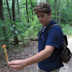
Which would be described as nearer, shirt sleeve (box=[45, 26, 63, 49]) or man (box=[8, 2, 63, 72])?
man (box=[8, 2, 63, 72])

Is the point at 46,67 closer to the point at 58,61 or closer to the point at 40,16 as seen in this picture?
the point at 58,61

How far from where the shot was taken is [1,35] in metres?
3.89

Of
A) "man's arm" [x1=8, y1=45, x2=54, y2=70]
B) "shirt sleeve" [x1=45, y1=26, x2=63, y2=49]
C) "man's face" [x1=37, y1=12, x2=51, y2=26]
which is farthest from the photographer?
"man's face" [x1=37, y1=12, x2=51, y2=26]

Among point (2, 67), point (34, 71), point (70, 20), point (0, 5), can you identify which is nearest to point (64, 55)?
point (34, 71)

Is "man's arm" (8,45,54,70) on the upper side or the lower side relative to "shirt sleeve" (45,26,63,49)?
lower

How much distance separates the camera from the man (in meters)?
0.86

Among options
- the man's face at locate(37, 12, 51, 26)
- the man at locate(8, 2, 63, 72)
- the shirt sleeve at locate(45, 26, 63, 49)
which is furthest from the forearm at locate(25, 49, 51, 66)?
the man's face at locate(37, 12, 51, 26)

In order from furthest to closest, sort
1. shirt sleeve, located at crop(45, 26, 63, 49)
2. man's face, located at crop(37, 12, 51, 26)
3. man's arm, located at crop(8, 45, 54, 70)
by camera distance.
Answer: man's face, located at crop(37, 12, 51, 26), shirt sleeve, located at crop(45, 26, 63, 49), man's arm, located at crop(8, 45, 54, 70)

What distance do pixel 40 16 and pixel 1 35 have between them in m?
3.34

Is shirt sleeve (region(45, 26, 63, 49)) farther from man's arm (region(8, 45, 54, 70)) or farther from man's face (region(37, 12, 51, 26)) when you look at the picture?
man's face (region(37, 12, 51, 26))

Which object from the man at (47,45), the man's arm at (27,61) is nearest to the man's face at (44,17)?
the man at (47,45)

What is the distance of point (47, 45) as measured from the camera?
38.0 inches

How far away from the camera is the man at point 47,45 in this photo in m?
0.86

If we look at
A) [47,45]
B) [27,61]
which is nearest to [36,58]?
[27,61]
